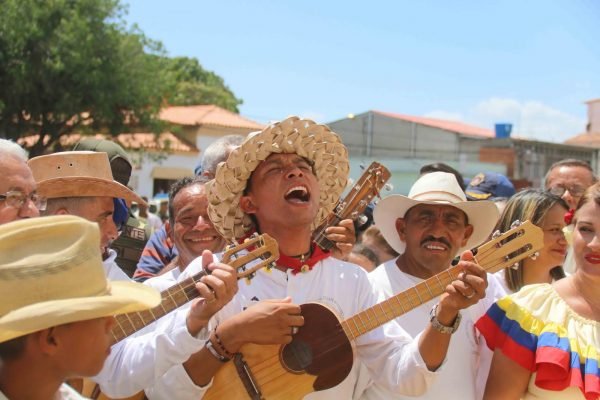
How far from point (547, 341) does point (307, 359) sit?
1065 millimetres

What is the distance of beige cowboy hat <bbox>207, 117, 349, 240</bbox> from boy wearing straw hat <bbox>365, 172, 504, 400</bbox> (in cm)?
58

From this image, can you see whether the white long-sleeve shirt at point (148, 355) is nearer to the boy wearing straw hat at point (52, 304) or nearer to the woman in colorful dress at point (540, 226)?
the boy wearing straw hat at point (52, 304)

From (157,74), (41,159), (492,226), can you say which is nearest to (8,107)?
(157,74)

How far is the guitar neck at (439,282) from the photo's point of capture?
9.32ft

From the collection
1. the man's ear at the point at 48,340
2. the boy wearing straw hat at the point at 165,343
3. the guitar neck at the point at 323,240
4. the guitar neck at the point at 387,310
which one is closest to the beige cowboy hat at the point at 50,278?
the man's ear at the point at 48,340

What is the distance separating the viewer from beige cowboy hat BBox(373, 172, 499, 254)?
3.64 metres

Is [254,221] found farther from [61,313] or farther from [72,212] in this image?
[61,313]

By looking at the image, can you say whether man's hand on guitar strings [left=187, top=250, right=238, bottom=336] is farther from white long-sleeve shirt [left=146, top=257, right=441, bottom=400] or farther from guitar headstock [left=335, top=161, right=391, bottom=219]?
guitar headstock [left=335, top=161, right=391, bottom=219]

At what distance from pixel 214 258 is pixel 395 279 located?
45.6 inches

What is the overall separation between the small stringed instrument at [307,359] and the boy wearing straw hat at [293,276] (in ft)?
0.29

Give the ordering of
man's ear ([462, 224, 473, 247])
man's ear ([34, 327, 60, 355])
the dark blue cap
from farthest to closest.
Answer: the dark blue cap → man's ear ([462, 224, 473, 247]) → man's ear ([34, 327, 60, 355])

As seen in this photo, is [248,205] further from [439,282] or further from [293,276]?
[439,282]

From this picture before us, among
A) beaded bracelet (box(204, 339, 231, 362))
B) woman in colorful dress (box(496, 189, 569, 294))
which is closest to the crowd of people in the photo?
beaded bracelet (box(204, 339, 231, 362))

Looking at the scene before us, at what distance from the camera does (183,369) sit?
9.29ft
